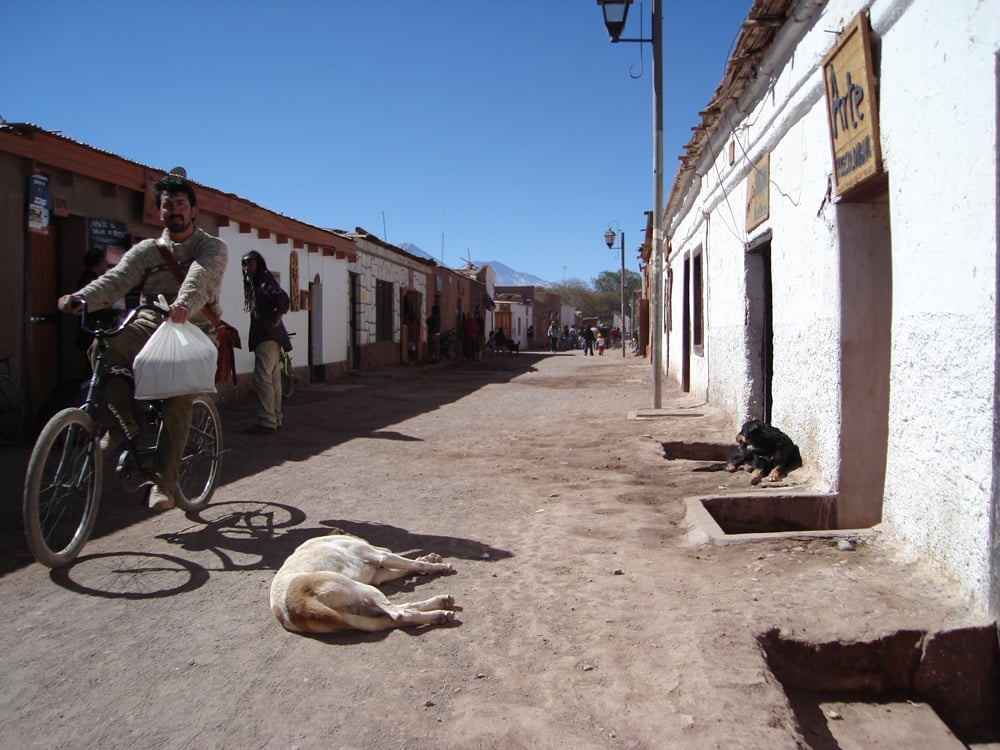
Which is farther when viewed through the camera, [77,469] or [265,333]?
[265,333]

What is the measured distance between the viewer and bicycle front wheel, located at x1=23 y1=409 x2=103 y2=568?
3.25m

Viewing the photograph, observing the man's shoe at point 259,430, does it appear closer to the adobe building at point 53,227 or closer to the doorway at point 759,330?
the adobe building at point 53,227

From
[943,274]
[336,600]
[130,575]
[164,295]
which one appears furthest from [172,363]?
[943,274]

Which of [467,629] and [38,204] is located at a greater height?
[38,204]

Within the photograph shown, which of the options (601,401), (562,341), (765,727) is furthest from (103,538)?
(562,341)

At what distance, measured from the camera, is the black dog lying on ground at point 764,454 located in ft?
18.2

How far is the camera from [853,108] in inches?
172

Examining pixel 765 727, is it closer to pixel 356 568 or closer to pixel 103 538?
pixel 356 568

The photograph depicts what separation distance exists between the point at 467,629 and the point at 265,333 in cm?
548

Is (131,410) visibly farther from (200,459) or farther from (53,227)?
(53,227)

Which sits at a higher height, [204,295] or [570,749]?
[204,295]

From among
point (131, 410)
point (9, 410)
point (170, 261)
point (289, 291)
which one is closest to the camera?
point (131, 410)

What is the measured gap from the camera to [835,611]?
3.07 metres

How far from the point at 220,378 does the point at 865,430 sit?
3.77m
